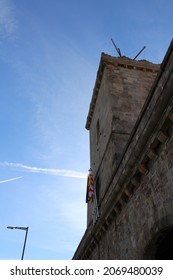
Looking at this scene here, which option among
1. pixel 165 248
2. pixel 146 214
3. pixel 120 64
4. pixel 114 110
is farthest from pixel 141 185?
pixel 120 64

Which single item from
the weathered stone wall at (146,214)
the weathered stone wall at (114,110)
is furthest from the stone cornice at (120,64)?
the weathered stone wall at (146,214)

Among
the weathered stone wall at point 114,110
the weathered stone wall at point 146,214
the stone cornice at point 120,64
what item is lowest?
the weathered stone wall at point 146,214

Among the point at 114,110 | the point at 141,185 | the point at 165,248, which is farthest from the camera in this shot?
the point at 114,110

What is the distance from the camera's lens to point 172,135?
21.2 feet

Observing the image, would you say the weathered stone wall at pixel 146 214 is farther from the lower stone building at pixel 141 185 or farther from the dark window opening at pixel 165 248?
the dark window opening at pixel 165 248

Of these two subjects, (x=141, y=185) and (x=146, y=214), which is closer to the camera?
(x=146, y=214)

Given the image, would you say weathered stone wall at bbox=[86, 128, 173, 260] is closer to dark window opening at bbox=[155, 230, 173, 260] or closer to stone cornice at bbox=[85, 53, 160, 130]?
dark window opening at bbox=[155, 230, 173, 260]

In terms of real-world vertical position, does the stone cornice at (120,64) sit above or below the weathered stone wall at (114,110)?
above

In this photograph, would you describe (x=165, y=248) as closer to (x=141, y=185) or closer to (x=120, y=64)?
(x=141, y=185)
